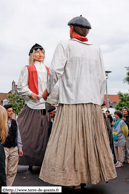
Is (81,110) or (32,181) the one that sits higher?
(81,110)

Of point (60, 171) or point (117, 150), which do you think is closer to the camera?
point (60, 171)

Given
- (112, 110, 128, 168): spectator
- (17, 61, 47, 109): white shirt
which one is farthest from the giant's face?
(112, 110, 128, 168): spectator

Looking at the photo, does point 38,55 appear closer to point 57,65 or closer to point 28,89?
point 28,89

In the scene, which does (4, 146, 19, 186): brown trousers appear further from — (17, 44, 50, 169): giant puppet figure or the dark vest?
(17, 44, 50, 169): giant puppet figure

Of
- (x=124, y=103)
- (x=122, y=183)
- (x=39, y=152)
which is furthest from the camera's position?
(x=124, y=103)

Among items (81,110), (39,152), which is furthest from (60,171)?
(39,152)

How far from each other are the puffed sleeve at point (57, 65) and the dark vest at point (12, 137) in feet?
3.45

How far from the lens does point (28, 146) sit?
198 inches

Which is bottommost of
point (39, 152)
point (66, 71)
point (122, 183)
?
point (122, 183)

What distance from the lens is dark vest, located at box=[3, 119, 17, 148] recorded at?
12.9ft

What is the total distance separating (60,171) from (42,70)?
2618 millimetres

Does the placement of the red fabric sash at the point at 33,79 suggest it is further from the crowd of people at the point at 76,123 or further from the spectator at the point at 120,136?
the spectator at the point at 120,136

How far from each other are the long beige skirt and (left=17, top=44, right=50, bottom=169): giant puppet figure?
1.57 m

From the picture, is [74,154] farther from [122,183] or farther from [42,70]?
[42,70]
